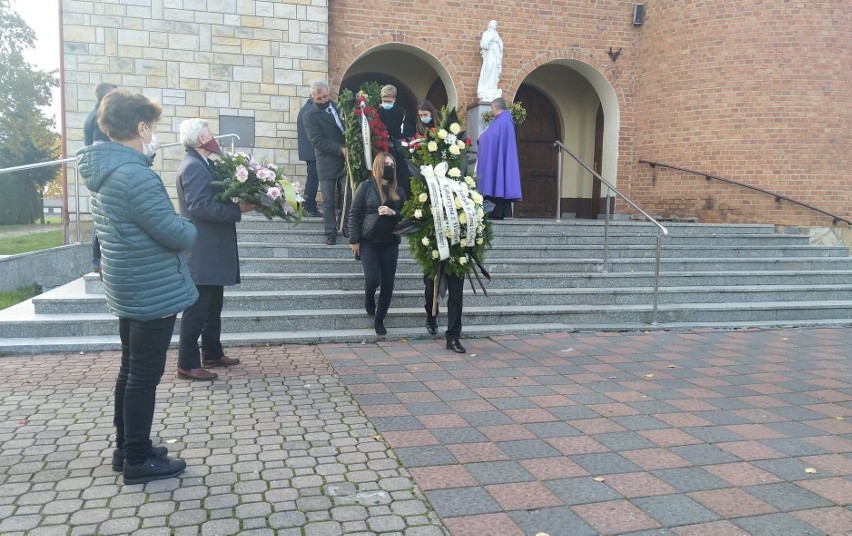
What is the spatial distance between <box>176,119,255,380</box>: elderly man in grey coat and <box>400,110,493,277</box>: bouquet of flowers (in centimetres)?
172

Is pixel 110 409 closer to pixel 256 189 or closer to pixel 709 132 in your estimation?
pixel 256 189

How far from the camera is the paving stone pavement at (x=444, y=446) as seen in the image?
2.97 meters

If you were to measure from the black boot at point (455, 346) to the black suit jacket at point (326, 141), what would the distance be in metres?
2.77

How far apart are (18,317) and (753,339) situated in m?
7.46

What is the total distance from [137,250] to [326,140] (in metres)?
4.69

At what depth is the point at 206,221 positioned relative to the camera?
4953mm

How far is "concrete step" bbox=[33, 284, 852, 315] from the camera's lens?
6.30 meters

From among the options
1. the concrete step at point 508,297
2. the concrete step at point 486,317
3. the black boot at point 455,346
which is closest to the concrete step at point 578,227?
the concrete step at point 508,297

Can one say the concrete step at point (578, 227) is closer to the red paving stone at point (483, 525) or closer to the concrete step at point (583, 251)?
the concrete step at point (583, 251)

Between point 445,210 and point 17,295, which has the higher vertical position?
point 445,210

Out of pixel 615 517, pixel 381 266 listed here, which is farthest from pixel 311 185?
pixel 615 517

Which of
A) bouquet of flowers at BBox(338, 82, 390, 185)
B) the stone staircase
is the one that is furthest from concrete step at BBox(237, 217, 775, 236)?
bouquet of flowers at BBox(338, 82, 390, 185)

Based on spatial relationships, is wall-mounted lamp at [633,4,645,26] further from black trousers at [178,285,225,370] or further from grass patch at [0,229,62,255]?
grass patch at [0,229,62,255]

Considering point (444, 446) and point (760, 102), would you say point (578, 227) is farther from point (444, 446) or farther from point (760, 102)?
point (444, 446)
